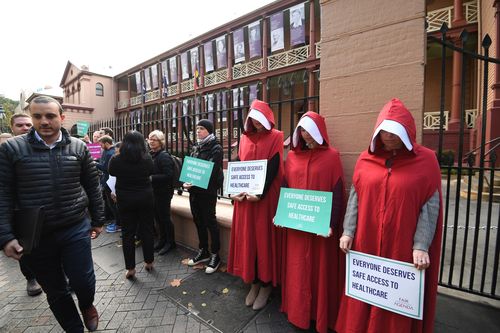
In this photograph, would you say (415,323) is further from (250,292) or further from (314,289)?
(250,292)

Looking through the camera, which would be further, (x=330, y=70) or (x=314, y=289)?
(x=330, y=70)

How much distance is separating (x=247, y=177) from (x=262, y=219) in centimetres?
46

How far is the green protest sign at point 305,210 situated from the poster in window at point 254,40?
1734 cm

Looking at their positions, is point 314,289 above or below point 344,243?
below

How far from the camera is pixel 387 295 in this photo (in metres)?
1.80

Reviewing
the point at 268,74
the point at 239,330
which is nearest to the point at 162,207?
the point at 239,330

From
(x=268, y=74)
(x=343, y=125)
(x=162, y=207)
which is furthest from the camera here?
(x=268, y=74)

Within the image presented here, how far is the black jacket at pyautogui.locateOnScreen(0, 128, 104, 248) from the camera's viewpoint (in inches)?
81.0

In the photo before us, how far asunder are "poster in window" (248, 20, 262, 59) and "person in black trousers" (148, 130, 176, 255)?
1568 cm

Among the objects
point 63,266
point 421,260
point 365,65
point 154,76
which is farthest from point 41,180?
point 154,76

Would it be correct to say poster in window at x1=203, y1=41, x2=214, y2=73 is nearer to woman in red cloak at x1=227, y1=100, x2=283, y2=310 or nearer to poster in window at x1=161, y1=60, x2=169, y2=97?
poster in window at x1=161, y1=60, x2=169, y2=97

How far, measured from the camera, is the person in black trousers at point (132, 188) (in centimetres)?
321

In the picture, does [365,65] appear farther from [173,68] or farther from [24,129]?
[173,68]

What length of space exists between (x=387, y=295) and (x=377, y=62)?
6.56 feet
